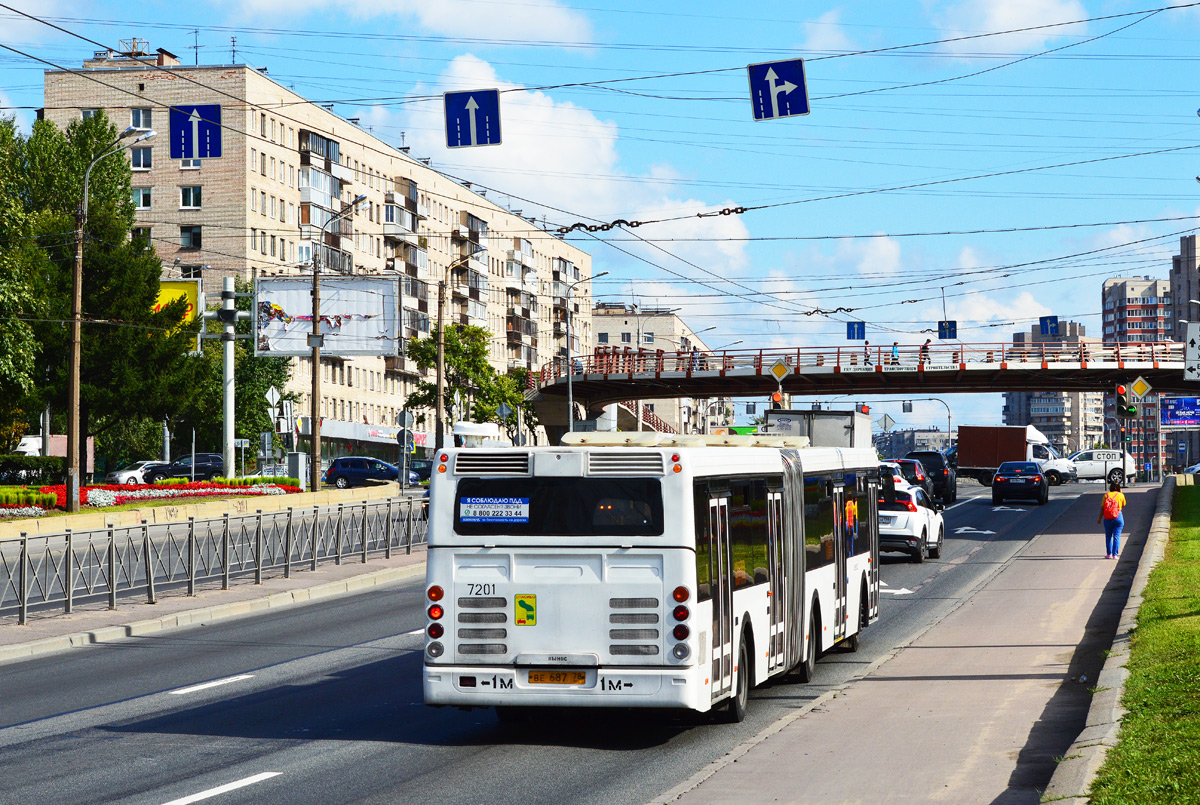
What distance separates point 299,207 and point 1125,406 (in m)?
52.1

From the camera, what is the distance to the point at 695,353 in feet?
239

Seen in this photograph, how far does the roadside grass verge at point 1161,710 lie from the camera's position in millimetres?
7613

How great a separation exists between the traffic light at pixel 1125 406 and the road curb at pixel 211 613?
34.4m

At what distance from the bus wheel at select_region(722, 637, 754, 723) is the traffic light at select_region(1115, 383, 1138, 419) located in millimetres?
44859

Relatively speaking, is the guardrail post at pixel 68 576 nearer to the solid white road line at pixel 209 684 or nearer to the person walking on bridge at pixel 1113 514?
the solid white road line at pixel 209 684

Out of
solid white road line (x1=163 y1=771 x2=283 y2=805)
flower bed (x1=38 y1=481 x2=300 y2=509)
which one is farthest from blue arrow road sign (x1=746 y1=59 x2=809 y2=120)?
flower bed (x1=38 y1=481 x2=300 y2=509)

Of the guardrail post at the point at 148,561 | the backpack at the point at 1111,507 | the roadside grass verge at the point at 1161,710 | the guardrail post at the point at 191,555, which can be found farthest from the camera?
the backpack at the point at 1111,507

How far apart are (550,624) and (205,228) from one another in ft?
250

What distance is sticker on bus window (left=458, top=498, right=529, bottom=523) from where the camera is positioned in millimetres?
10945

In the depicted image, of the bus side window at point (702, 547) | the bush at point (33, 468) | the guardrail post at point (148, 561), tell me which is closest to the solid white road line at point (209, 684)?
the bus side window at point (702, 547)

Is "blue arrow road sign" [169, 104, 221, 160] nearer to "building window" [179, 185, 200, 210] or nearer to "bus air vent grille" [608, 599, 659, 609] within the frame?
"bus air vent grille" [608, 599, 659, 609]

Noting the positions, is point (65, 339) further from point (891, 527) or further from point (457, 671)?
point (457, 671)

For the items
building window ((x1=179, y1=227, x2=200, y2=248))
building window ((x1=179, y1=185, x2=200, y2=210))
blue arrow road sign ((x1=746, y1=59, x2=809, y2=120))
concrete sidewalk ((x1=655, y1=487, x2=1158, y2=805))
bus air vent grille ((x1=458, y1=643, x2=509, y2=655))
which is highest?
building window ((x1=179, y1=185, x2=200, y2=210))

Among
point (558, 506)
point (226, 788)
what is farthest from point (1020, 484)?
point (226, 788)
